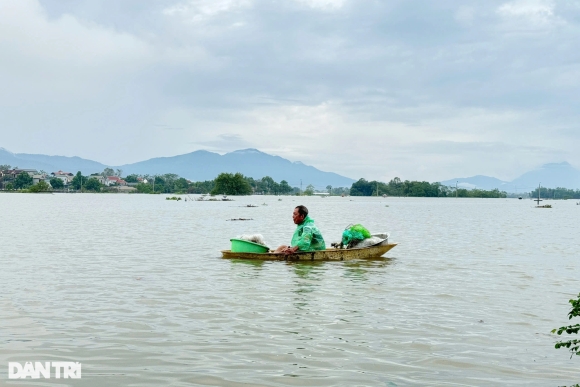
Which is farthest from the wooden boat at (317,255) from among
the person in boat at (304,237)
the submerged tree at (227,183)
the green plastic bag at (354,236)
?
the submerged tree at (227,183)

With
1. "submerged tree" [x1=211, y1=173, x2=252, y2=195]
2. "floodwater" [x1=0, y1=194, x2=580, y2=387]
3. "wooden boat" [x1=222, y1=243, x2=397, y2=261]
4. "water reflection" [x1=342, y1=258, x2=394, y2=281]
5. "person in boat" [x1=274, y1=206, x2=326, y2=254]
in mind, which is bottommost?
"floodwater" [x1=0, y1=194, x2=580, y2=387]

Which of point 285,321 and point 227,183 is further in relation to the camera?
point 227,183

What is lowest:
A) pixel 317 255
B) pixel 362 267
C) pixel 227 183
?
pixel 362 267

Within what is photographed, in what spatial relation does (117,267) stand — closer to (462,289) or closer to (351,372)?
(462,289)

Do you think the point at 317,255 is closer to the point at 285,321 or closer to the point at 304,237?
the point at 304,237

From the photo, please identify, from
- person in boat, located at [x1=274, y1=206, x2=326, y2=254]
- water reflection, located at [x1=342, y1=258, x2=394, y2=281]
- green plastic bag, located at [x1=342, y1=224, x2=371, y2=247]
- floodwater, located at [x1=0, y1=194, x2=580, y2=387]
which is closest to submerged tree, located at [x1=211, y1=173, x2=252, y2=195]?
floodwater, located at [x1=0, y1=194, x2=580, y2=387]

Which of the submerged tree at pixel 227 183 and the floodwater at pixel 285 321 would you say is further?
the submerged tree at pixel 227 183

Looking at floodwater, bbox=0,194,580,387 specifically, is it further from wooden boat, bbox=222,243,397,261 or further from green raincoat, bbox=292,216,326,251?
green raincoat, bbox=292,216,326,251

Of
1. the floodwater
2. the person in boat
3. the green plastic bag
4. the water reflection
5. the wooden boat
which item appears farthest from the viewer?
the green plastic bag

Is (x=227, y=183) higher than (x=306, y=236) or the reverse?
higher

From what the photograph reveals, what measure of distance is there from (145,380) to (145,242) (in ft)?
73.8

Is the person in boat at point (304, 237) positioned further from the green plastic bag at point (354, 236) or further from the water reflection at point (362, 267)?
the green plastic bag at point (354, 236)

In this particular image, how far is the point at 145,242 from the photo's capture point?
29344 millimetres

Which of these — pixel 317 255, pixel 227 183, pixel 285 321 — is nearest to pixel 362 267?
pixel 317 255
